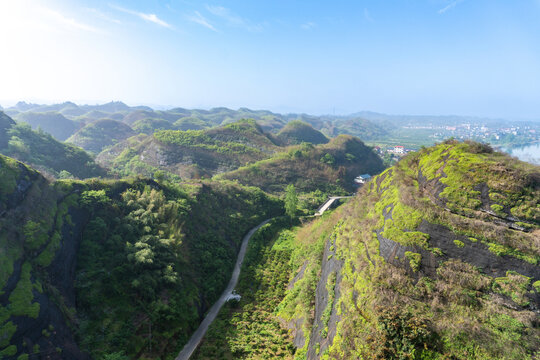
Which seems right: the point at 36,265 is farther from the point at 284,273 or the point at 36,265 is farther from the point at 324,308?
the point at 284,273

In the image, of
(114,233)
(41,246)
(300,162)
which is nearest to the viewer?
(41,246)

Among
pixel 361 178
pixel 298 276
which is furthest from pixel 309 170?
pixel 298 276

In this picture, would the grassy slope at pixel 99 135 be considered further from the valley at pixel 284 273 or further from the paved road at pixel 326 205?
the paved road at pixel 326 205

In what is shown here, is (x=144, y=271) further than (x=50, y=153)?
No

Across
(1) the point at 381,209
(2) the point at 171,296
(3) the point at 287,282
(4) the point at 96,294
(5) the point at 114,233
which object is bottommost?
(3) the point at 287,282

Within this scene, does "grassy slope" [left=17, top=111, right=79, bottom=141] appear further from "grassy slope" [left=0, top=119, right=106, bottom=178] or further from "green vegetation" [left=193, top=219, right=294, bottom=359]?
"green vegetation" [left=193, top=219, right=294, bottom=359]

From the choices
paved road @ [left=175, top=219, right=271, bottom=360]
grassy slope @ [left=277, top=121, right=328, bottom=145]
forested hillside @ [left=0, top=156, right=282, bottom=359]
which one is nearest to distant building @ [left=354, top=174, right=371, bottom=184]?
paved road @ [left=175, top=219, right=271, bottom=360]

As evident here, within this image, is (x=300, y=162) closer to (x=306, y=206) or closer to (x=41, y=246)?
(x=306, y=206)

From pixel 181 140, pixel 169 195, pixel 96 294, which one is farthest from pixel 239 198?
pixel 181 140
